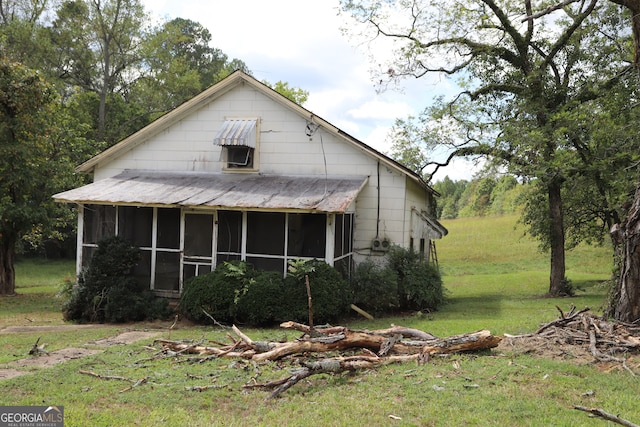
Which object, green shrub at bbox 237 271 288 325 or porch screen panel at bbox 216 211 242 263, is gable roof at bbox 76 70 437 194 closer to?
porch screen panel at bbox 216 211 242 263

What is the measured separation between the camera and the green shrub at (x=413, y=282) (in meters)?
16.1

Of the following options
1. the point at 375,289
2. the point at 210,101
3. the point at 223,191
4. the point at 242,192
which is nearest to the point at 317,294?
the point at 375,289

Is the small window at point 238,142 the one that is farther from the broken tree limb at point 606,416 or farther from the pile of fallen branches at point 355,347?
the broken tree limb at point 606,416

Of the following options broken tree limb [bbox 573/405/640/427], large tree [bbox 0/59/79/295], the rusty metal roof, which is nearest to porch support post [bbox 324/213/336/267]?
the rusty metal roof

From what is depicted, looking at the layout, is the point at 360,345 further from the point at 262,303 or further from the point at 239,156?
the point at 239,156

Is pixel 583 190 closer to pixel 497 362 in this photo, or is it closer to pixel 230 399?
pixel 497 362

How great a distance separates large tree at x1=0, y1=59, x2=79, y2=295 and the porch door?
7776 millimetres

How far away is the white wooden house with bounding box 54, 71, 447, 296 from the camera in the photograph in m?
15.1

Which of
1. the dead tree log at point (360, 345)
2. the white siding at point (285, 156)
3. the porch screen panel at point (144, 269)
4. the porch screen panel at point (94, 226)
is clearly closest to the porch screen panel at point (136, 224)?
the porch screen panel at point (144, 269)

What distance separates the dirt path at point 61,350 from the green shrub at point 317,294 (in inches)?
130

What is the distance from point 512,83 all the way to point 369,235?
31.7 ft

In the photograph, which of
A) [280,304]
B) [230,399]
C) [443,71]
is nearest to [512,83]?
[443,71]

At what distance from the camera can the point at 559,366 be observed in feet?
25.8

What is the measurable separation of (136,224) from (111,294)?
7.87ft
